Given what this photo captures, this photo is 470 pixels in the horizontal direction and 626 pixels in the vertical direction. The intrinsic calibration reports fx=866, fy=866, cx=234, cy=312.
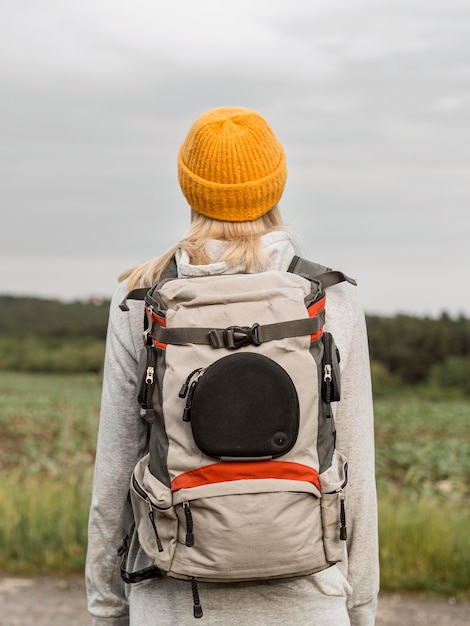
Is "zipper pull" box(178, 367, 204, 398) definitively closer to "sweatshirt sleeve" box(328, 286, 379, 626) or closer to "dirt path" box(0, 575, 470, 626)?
"sweatshirt sleeve" box(328, 286, 379, 626)

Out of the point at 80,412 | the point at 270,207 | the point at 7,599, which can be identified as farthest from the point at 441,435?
the point at 270,207

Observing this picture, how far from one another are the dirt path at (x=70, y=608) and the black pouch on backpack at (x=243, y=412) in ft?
13.2

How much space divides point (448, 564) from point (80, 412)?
14807 mm

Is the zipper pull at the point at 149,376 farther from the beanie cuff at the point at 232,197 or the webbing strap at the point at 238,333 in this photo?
the beanie cuff at the point at 232,197

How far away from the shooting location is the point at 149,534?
1.91 metres

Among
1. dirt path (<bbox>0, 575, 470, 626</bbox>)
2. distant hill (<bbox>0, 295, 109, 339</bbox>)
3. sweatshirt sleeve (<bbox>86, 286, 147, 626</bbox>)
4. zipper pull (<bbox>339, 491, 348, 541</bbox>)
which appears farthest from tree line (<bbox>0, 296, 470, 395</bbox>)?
zipper pull (<bbox>339, 491, 348, 541</bbox>)

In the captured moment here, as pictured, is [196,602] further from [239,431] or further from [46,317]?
[46,317]

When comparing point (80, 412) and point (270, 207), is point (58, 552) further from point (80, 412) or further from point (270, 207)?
point (80, 412)

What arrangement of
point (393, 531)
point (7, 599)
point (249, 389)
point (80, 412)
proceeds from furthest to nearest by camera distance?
point (80, 412), point (393, 531), point (7, 599), point (249, 389)

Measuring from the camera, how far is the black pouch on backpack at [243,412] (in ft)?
5.81

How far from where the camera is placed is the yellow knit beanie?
6.84 feet

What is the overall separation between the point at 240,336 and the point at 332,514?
0.45m

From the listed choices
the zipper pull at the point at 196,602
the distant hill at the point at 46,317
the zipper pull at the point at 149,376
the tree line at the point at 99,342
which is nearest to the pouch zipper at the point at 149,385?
the zipper pull at the point at 149,376

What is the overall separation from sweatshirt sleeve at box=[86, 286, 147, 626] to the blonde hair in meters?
0.07
